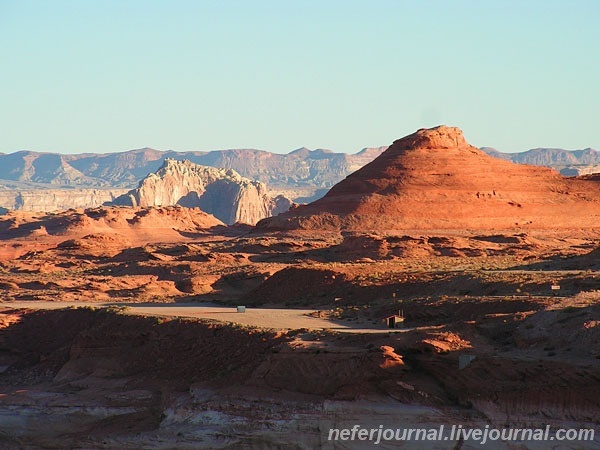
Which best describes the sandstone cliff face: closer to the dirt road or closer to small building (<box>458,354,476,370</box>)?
the dirt road

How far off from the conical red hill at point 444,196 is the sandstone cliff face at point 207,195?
88513 millimetres

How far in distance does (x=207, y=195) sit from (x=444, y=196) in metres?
112

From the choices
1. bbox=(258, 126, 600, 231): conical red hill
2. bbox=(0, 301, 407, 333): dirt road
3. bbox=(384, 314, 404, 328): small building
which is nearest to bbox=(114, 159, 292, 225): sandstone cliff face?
bbox=(258, 126, 600, 231): conical red hill

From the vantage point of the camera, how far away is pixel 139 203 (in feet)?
578

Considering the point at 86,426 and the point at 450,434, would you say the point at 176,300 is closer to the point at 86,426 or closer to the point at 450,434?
the point at 86,426

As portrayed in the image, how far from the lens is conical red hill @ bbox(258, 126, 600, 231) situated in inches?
3275

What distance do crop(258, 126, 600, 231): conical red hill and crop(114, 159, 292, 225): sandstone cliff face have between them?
8851 centimetres

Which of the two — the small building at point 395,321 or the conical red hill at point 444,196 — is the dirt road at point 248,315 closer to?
the small building at point 395,321

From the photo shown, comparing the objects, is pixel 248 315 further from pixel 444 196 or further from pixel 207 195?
pixel 207 195

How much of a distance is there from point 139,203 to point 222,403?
15388 centimetres

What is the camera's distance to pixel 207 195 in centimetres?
19312

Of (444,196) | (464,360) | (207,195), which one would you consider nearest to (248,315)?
(464,360)

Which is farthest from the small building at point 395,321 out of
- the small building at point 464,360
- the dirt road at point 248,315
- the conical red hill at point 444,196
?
the conical red hill at point 444,196

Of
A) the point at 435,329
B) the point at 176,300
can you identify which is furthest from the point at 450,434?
the point at 176,300
